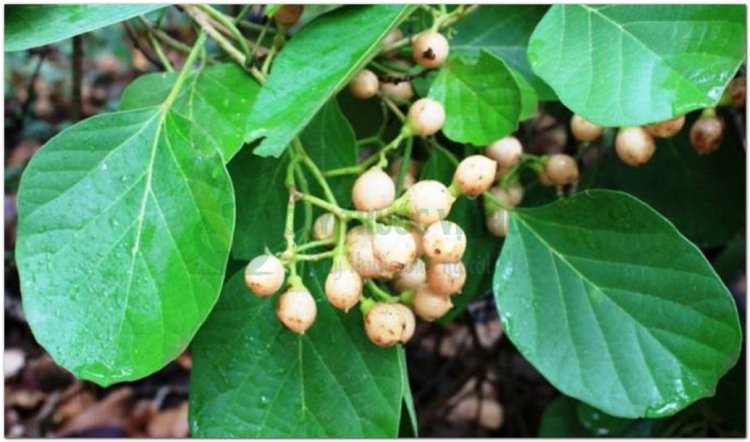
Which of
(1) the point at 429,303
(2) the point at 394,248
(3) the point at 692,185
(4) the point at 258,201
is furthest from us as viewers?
(3) the point at 692,185

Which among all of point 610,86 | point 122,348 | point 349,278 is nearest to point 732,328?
point 610,86

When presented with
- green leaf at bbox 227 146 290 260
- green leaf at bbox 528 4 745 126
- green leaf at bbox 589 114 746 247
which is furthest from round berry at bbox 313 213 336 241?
green leaf at bbox 589 114 746 247

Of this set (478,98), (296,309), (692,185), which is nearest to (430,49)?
(478,98)

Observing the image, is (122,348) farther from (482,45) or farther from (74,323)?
(482,45)

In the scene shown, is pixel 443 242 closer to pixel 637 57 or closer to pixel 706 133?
pixel 637 57

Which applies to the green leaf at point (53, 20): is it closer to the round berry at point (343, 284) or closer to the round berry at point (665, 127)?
the round berry at point (343, 284)

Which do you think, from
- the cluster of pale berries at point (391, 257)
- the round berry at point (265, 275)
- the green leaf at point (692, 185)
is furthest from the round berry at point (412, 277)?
the green leaf at point (692, 185)
